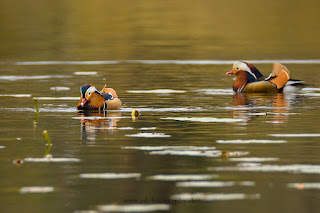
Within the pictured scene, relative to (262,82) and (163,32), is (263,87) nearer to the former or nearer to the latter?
(262,82)

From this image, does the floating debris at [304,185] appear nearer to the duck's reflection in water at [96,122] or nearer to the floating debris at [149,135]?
the floating debris at [149,135]

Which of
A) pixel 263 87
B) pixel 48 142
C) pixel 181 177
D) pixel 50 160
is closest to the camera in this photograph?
pixel 181 177

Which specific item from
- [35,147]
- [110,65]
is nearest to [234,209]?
[35,147]

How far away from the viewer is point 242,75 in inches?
990

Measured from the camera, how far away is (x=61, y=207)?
34.6ft

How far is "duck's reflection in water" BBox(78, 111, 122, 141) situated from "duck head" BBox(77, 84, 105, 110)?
0.58ft

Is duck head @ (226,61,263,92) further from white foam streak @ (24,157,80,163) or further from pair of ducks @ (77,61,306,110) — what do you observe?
white foam streak @ (24,157,80,163)

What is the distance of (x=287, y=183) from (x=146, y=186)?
5.57 feet

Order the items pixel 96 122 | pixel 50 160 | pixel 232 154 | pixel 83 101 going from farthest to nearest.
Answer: pixel 83 101 < pixel 96 122 < pixel 232 154 < pixel 50 160

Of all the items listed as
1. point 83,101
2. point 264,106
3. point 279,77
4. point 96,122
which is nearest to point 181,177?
point 96,122

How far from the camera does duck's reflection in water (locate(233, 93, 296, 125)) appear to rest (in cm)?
1894

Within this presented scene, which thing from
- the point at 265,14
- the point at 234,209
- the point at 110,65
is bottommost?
the point at 234,209

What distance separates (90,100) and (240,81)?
5.83m

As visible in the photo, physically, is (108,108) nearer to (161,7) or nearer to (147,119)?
(147,119)
